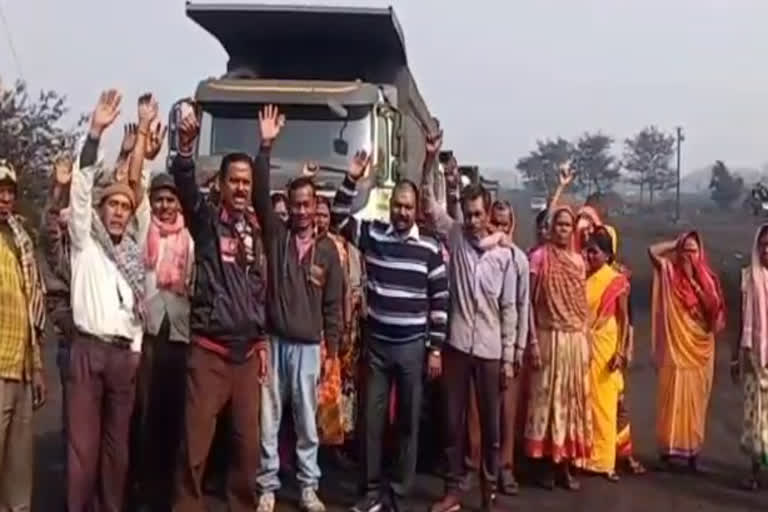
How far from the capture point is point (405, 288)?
8500 mm

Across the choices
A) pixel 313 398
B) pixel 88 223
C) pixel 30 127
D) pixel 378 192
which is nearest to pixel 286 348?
pixel 313 398

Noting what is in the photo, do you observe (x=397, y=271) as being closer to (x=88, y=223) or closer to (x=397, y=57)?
(x=88, y=223)

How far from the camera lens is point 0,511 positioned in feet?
25.2

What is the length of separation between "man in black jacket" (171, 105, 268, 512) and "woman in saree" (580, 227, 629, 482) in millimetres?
3179

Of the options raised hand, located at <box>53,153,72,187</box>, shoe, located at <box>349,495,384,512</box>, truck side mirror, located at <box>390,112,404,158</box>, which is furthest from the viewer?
truck side mirror, located at <box>390,112,404,158</box>

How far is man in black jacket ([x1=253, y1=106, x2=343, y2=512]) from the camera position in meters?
8.36

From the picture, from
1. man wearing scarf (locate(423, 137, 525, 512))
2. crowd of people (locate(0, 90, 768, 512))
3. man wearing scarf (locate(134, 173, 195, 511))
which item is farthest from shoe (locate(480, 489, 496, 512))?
man wearing scarf (locate(134, 173, 195, 511))

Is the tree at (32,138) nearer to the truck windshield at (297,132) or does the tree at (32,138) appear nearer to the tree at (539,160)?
the truck windshield at (297,132)

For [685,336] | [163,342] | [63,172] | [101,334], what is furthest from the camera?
[685,336]

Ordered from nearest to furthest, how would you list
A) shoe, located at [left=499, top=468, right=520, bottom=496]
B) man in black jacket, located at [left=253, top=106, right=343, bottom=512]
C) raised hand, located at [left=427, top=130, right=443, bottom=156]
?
man in black jacket, located at [left=253, top=106, right=343, bottom=512] < raised hand, located at [left=427, top=130, right=443, bottom=156] < shoe, located at [left=499, top=468, right=520, bottom=496]

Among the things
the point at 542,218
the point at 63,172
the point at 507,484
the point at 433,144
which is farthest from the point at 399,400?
the point at 63,172

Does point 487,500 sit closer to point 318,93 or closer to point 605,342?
point 605,342

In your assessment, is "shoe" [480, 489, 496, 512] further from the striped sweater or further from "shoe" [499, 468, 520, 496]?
the striped sweater

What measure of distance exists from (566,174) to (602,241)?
0.58 m
